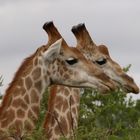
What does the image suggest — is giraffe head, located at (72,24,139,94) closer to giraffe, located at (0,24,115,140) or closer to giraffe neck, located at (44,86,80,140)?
giraffe neck, located at (44,86,80,140)

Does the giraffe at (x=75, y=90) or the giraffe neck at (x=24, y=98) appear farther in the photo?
the giraffe at (x=75, y=90)

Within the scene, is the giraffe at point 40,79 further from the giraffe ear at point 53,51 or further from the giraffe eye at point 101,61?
the giraffe eye at point 101,61

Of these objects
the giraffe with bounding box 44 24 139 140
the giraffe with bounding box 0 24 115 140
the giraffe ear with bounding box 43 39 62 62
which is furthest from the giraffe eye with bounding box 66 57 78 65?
the giraffe with bounding box 44 24 139 140

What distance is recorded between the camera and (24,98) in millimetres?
10586

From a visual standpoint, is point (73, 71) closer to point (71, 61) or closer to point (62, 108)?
point (71, 61)

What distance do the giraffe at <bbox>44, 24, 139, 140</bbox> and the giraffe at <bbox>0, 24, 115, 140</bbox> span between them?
43cm

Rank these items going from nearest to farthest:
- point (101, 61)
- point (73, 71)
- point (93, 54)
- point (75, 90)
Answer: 1. point (73, 71)
2. point (75, 90)
3. point (101, 61)
4. point (93, 54)

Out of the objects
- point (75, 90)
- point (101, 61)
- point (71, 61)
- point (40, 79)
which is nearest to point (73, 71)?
point (71, 61)

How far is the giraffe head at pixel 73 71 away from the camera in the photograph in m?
10.9

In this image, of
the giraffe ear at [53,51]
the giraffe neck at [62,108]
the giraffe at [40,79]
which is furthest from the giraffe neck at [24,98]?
the giraffe neck at [62,108]

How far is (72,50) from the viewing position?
11.1 meters

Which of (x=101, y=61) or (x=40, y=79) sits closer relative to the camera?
(x=40, y=79)

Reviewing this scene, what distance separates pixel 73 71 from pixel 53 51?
19.4 inches

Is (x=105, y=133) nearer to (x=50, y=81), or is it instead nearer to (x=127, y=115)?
(x=50, y=81)
